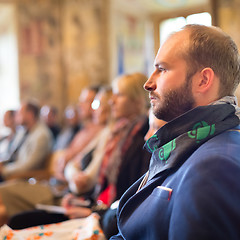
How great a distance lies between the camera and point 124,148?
2.82 meters

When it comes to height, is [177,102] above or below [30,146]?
above

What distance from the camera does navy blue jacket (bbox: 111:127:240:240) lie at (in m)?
1.14

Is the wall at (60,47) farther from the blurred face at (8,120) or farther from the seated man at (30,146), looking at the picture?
the seated man at (30,146)

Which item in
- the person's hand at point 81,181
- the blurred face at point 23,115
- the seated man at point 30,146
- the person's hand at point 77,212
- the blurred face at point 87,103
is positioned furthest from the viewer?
A: the blurred face at point 23,115

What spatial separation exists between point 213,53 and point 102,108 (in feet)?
7.69

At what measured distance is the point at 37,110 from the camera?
18.8 feet

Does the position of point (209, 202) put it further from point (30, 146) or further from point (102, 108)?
point (30, 146)

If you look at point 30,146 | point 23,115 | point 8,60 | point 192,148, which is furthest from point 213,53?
point 8,60

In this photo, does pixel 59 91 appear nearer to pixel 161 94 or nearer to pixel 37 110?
pixel 37 110

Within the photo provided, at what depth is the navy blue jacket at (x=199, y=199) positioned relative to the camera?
3.73 ft

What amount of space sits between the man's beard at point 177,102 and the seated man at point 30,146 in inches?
158

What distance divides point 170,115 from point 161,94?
0.10 m

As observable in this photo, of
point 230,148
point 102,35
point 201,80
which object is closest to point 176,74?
point 201,80

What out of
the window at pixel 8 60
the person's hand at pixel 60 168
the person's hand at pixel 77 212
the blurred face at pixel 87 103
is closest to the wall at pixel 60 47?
the window at pixel 8 60
